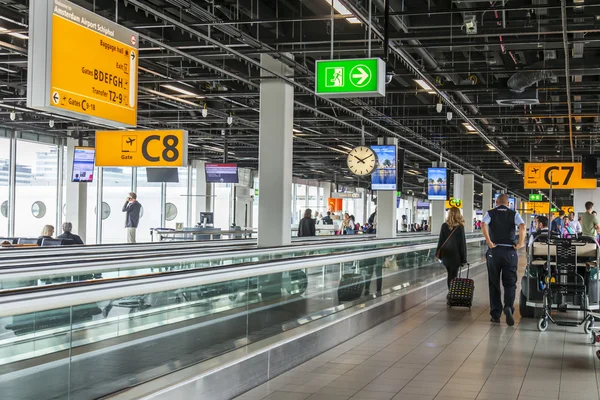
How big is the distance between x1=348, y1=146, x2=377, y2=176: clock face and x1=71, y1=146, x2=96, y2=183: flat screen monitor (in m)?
8.26

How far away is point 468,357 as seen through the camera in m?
7.48

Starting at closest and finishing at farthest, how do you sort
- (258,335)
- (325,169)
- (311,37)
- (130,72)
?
(258,335)
(130,72)
(311,37)
(325,169)

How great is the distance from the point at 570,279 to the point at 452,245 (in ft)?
11.3

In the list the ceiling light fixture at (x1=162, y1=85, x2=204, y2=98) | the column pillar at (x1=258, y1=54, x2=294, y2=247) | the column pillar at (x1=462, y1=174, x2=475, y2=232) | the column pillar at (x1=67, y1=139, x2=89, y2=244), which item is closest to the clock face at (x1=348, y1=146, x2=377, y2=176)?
the ceiling light fixture at (x1=162, y1=85, x2=204, y2=98)

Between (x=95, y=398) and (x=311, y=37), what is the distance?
9.94 metres

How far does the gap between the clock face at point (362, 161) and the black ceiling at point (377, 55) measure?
979mm

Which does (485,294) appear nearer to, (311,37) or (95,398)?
(311,37)

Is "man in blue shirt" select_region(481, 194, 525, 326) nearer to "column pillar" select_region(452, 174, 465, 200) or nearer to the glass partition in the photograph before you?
the glass partition

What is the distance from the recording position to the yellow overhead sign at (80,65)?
21.9ft

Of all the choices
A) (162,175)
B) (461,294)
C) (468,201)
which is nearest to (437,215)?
(468,201)

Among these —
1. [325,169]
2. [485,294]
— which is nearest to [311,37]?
[485,294]

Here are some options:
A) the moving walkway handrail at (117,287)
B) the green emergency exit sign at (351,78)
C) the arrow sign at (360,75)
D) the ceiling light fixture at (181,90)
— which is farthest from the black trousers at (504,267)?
the ceiling light fixture at (181,90)

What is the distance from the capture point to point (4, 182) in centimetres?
2711

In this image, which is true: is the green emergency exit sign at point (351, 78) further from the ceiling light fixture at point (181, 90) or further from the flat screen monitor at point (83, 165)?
the flat screen monitor at point (83, 165)
